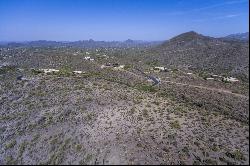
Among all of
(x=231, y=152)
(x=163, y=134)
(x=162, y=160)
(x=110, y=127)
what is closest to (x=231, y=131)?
(x=231, y=152)

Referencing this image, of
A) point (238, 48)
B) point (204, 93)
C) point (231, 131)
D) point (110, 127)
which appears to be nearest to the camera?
point (231, 131)

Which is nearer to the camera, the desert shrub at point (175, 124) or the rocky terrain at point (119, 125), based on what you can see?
the rocky terrain at point (119, 125)

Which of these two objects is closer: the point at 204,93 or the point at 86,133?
the point at 86,133

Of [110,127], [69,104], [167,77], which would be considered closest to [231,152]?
[110,127]

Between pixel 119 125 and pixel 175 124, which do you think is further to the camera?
pixel 119 125

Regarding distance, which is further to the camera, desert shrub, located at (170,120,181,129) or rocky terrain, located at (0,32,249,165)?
desert shrub, located at (170,120,181,129)

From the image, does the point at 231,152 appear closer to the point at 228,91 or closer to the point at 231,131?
the point at 231,131

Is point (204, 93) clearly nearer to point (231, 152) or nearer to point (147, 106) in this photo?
point (147, 106)

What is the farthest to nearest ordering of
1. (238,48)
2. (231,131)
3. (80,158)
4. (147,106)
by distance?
(238,48), (147,106), (231,131), (80,158)

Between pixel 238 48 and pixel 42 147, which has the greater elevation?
pixel 238 48
